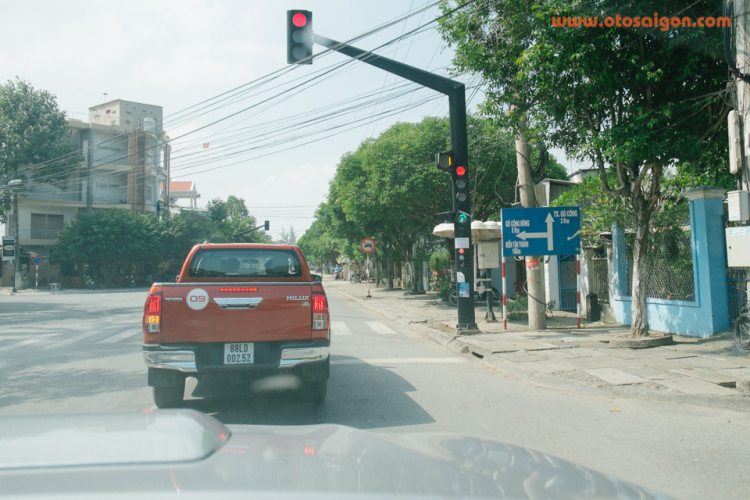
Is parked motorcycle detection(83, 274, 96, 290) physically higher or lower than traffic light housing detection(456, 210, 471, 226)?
lower

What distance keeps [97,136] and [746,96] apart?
50.8 metres

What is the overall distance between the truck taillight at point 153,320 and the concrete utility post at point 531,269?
Answer: 29.0 feet

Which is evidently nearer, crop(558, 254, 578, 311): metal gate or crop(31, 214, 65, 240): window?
crop(558, 254, 578, 311): metal gate

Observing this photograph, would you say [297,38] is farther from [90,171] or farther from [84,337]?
[90,171]

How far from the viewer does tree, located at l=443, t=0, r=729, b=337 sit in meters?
8.27

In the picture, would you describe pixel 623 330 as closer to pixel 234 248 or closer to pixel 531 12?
pixel 531 12

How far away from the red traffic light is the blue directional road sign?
18.3 feet

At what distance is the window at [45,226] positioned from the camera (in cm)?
4512

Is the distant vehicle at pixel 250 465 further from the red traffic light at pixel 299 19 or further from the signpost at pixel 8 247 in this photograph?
the signpost at pixel 8 247

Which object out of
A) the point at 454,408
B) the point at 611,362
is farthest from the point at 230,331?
the point at 611,362

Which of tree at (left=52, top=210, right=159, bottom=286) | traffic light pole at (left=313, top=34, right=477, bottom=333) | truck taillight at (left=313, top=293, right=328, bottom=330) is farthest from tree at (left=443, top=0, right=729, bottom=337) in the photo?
tree at (left=52, top=210, right=159, bottom=286)

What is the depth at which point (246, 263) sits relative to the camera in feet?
23.5

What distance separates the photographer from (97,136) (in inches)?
1895

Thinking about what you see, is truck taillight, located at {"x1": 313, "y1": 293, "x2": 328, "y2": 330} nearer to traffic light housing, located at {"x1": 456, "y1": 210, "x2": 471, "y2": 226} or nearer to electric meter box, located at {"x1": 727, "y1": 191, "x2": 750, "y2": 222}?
electric meter box, located at {"x1": 727, "y1": 191, "x2": 750, "y2": 222}
